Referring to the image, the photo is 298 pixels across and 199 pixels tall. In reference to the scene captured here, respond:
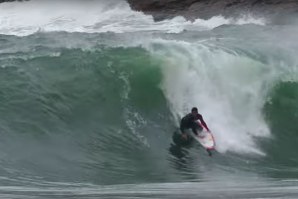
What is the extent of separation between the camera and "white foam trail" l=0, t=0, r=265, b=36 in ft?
75.7

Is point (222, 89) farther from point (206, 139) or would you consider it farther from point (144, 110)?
point (206, 139)

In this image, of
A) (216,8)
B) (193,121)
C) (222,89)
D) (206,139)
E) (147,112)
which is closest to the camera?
(206,139)

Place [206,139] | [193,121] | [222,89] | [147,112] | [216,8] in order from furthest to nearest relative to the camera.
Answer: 1. [216,8]
2. [222,89]
3. [147,112]
4. [193,121]
5. [206,139]

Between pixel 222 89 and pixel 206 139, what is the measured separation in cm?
216

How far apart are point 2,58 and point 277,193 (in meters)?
10.7

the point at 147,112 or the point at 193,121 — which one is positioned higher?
the point at 147,112

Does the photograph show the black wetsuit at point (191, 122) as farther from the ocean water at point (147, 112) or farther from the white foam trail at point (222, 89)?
the white foam trail at point (222, 89)

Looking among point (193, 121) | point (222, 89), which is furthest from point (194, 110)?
point (222, 89)

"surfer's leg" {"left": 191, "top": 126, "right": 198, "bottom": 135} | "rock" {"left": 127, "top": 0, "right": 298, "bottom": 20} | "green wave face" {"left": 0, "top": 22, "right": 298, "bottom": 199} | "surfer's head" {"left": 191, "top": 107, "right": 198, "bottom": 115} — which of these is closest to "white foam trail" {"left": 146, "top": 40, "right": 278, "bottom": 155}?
"green wave face" {"left": 0, "top": 22, "right": 298, "bottom": 199}

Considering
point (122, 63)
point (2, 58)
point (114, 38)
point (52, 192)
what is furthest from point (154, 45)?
point (52, 192)

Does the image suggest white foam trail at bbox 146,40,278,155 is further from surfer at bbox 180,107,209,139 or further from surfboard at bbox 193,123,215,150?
surfer at bbox 180,107,209,139

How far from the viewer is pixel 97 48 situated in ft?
63.6

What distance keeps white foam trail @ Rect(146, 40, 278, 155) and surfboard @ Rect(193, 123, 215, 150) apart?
235mm

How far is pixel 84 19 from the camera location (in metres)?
24.7
